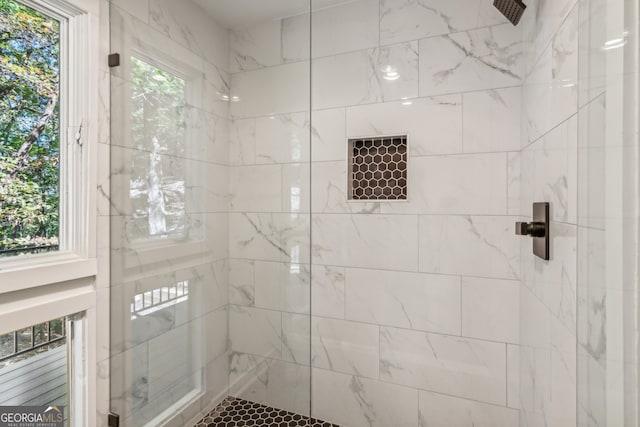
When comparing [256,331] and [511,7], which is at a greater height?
[511,7]

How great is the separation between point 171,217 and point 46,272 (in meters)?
0.42

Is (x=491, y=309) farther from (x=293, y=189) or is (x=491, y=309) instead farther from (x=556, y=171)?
(x=293, y=189)

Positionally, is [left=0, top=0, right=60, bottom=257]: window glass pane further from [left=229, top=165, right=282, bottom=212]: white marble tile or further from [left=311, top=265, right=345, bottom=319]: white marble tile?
[left=311, top=265, right=345, bottom=319]: white marble tile

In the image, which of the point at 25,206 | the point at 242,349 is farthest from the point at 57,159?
the point at 242,349

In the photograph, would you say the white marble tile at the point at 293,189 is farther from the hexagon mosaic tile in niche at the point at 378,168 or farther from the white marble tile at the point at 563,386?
the white marble tile at the point at 563,386

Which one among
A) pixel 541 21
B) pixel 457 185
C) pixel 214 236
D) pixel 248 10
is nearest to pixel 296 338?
pixel 214 236

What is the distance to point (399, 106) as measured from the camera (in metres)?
1.57

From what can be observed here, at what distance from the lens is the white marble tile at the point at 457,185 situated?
1421 mm

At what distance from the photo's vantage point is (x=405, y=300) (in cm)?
157

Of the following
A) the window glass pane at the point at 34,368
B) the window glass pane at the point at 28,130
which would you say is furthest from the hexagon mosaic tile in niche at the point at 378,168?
the window glass pane at the point at 34,368

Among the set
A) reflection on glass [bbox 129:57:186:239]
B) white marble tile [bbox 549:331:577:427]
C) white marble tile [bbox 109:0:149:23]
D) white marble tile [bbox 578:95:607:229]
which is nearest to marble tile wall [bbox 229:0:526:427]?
reflection on glass [bbox 129:57:186:239]

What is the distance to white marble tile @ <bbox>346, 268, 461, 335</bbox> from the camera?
1501 millimetres

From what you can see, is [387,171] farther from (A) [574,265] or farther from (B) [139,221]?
(B) [139,221]

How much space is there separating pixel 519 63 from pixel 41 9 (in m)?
1.80
